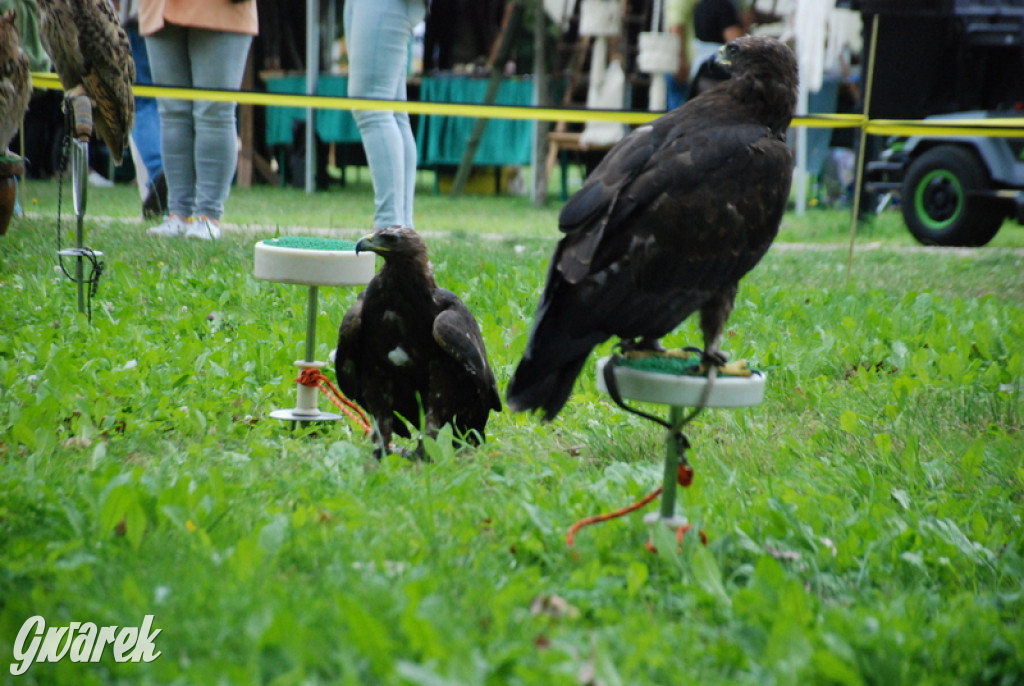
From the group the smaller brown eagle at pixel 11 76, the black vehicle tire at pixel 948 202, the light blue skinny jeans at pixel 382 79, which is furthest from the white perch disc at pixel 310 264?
the black vehicle tire at pixel 948 202

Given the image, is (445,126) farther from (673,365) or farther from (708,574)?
(708,574)

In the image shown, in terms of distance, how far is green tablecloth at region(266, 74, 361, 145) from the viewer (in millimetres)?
13312

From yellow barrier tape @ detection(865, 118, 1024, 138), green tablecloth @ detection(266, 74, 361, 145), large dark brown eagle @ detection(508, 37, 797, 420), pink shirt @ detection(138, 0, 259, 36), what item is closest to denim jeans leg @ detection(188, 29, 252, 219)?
pink shirt @ detection(138, 0, 259, 36)

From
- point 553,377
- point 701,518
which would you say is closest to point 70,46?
point 553,377

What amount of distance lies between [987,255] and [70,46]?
22.1 ft

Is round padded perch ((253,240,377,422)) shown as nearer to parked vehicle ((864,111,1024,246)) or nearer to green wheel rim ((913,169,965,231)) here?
parked vehicle ((864,111,1024,246))

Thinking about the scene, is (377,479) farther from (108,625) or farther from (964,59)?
(964,59)

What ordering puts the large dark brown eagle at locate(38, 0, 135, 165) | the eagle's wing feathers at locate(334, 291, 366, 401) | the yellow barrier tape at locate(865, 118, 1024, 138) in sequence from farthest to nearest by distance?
the yellow barrier tape at locate(865, 118, 1024, 138) < the large dark brown eagle at locate(38, 0, 135, 165) < the eagle's wing feathers at locate(334, 291, 366, 401)

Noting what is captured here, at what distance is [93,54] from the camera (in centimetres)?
486

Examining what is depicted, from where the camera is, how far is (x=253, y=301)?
522 cm

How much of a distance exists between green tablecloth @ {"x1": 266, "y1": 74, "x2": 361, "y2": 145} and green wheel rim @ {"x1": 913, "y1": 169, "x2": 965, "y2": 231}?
22.9 feet

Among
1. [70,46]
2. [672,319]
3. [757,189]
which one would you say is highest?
[70,46]

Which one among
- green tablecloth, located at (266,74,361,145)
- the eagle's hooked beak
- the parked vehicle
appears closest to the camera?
the eagle's hooked beak

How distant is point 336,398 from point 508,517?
1301 mm
